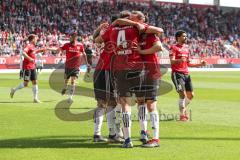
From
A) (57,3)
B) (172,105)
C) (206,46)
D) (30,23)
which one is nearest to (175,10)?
(206,46)

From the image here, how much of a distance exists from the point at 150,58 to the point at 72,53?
9484mm

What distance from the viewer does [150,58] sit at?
30.6ft

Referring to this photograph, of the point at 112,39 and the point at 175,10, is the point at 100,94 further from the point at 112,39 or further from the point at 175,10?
the point at 175,10

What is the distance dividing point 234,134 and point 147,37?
308 centimetres

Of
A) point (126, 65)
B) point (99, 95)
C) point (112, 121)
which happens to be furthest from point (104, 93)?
point (126, 65)

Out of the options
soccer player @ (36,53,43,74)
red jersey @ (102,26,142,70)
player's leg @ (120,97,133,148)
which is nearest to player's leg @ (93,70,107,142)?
red jersey @ (102,26,142,70)

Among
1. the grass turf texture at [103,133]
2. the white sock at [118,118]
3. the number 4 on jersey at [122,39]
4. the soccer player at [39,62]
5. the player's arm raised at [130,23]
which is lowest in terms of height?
the soccer player at [39,62]

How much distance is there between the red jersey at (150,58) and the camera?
30.3 ft

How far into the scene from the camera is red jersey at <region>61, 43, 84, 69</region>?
60.0 ft

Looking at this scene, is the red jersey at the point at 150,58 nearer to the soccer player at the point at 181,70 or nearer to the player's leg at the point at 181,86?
the soccer player at the point at 181,70

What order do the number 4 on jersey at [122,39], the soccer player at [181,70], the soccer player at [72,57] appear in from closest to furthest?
the number 4 on jersey at [122,39], the soccer player at [181,70], the soccer player at [72,57]

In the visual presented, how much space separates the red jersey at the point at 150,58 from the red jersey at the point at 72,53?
9.13 metres

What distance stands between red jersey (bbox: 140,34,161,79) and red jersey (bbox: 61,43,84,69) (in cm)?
913

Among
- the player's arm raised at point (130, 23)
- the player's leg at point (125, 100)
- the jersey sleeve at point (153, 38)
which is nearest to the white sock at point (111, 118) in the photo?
the player's leg at point (125, 100)
